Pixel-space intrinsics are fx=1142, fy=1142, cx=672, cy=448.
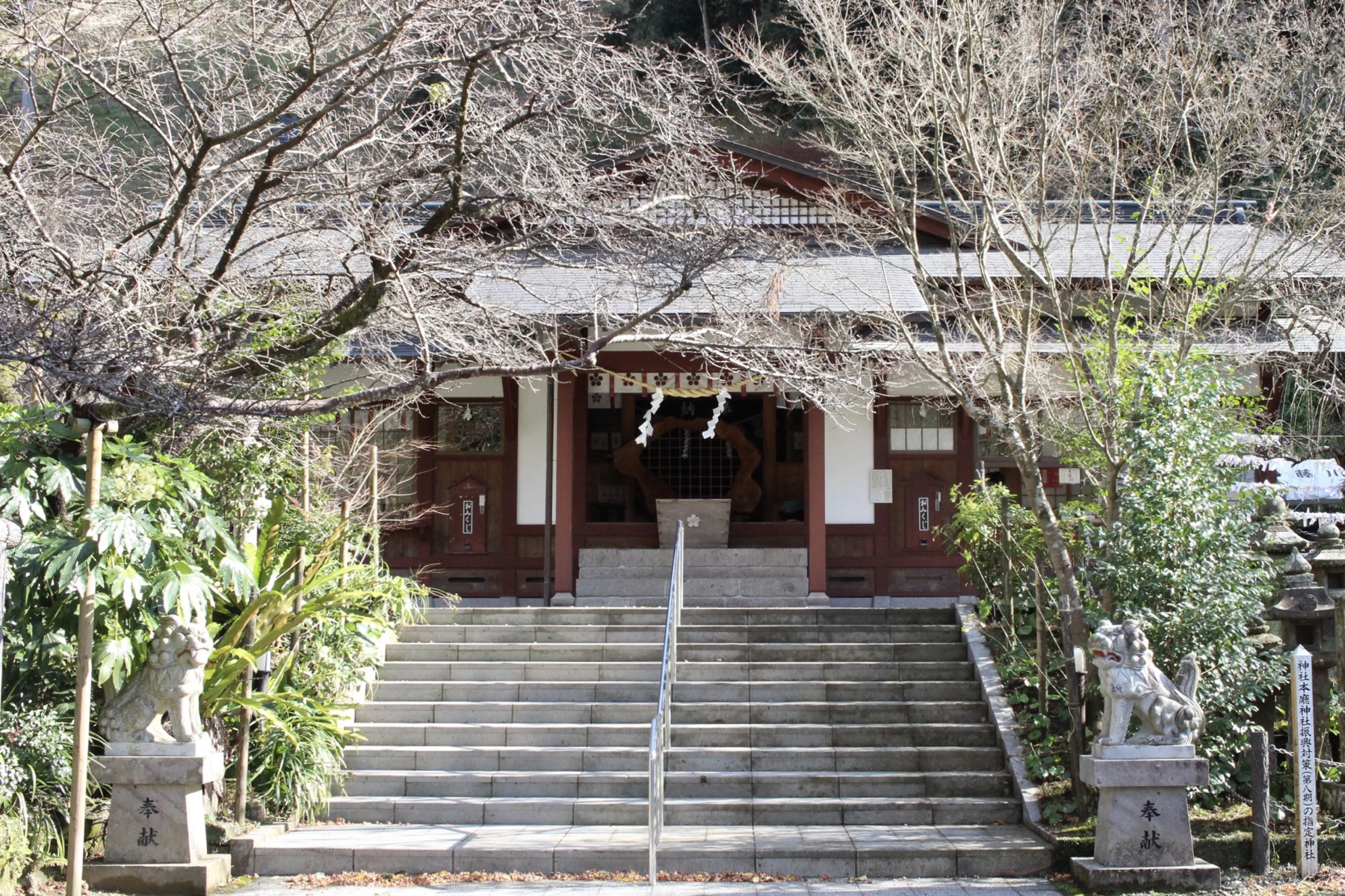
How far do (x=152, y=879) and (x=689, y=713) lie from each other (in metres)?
4.75

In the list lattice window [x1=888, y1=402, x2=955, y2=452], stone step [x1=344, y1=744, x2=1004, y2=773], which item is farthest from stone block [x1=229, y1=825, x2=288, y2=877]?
lattice window [x1=888, y1=402, x2=955, y2=452]

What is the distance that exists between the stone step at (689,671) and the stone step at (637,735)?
928mm

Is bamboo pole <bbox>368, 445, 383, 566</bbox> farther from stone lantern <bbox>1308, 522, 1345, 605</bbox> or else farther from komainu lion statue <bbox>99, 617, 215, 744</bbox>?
stone lantern <bbox>1308, 522, 1345, 605</bbox>

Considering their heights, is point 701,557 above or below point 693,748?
above

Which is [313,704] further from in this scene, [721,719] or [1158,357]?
[1158,357]

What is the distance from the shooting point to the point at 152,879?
7.95 meters

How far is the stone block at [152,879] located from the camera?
26.0 feet

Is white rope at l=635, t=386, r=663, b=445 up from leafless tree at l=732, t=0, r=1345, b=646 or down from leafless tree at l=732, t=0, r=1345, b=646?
down

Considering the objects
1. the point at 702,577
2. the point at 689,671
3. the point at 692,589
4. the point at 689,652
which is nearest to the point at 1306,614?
the point at 689,671

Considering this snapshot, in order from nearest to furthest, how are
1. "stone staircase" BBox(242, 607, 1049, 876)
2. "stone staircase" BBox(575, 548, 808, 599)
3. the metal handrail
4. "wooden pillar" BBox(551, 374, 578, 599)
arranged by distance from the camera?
the metal handrail → "stone staircase" BBox(242, 607, 1049, 876) → "wooden pillar" BBox(551, 374, 578, 599) → "stone staircase" BBox(575, 548, 808, 599)

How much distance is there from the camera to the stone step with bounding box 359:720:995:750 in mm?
10406

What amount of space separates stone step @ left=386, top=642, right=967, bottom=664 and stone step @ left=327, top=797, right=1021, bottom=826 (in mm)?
2320

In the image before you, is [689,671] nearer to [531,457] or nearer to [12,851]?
[531,457]

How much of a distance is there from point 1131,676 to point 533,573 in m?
9.41
